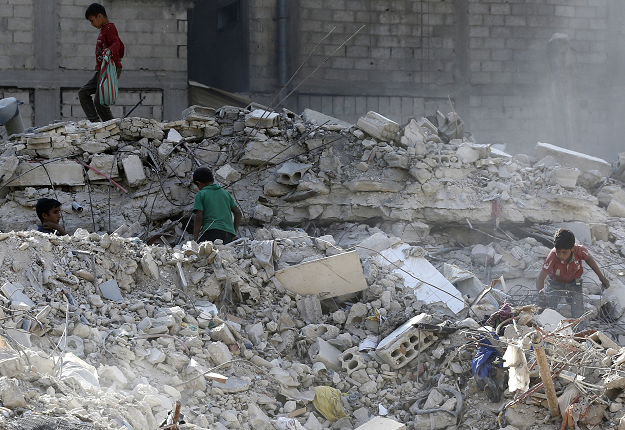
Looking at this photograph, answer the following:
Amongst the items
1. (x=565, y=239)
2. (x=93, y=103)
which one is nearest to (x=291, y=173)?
(x=93, y=103)

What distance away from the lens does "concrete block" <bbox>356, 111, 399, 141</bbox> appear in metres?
8.18

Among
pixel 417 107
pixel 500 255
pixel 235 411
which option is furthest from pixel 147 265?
pixel 417 107

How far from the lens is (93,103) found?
852 cm

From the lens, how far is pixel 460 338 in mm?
5211

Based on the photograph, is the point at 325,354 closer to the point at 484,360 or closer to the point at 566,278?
the point at 484,360

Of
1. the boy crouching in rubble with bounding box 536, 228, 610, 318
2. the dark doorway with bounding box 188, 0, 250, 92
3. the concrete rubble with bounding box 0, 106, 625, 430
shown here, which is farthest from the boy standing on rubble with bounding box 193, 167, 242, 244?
the dark doorway with bounding box 188, 0, 250, 92

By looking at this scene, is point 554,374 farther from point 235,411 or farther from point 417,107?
point 417,107

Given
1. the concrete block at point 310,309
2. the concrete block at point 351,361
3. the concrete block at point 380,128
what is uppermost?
the concrete block at point 380,128

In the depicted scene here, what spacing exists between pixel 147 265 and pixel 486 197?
4237 millimetres

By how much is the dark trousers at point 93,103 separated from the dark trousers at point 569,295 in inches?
204

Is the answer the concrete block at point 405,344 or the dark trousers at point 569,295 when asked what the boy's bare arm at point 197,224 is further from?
the dark trousers at point 569,295

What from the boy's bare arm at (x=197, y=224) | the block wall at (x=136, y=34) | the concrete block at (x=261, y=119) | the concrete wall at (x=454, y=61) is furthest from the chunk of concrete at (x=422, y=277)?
the concrete wall at (x=454, y=61)

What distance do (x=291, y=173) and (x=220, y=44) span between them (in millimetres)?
7799

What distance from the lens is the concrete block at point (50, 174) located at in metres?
7.70
